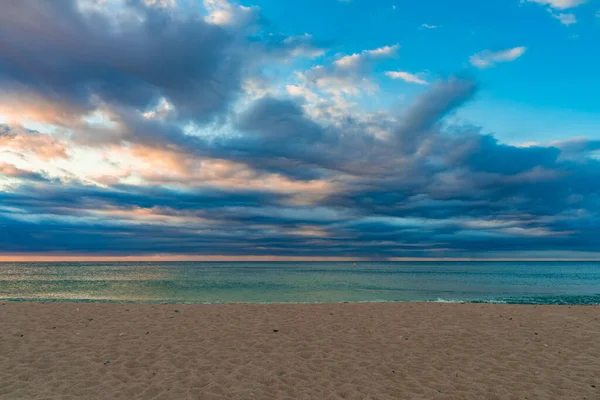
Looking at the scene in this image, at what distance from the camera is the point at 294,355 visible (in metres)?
10.9

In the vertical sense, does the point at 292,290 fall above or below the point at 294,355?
below

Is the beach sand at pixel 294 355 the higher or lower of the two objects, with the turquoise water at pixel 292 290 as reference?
higher

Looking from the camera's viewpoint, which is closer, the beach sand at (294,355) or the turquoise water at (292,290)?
the beach sand at (294,355)

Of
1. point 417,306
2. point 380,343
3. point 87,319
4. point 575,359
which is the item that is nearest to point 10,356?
point 87,319

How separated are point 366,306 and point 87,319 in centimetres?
1423

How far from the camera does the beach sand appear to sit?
27.1 feet

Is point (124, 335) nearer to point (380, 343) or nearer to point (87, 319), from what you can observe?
point (87, 319)

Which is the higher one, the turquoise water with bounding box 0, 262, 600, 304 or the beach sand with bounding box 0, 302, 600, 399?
the beach sand with bounding box 0, 302, 600, 399

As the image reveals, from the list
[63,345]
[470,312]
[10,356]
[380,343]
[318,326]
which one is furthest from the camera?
[470,312]

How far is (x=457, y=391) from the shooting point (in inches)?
328

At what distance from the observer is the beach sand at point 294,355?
827 cm

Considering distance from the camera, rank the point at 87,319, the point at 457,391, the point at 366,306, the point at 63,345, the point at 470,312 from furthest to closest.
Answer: the point at 366,306, the point at 470,312, the point at 87,319, the point at 63,345, the point at 457,391

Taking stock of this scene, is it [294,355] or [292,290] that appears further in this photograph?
[292,290]

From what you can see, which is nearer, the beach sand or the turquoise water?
the beach sand
